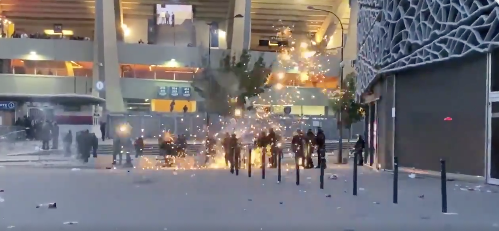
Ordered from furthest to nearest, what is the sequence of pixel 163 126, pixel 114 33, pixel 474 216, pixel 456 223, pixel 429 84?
pixel 114 33 → pixel 163 126 → pixel 429 84 → pixel 474 216 → pixel 456 223

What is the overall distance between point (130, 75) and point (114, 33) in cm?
446

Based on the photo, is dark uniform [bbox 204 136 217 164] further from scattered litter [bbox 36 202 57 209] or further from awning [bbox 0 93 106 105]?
scattered litter [bbox 36 202 57 209]

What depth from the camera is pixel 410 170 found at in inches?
751

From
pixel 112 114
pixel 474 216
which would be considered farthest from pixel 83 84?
pixel 474 216

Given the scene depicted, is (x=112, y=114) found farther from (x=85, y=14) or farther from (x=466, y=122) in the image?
(x=466, y=122)

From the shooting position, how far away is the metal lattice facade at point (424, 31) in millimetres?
15297

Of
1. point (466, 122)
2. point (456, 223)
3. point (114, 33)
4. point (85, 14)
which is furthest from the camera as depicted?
point (85, 14)

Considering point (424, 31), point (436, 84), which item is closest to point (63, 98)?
point (424, 31)

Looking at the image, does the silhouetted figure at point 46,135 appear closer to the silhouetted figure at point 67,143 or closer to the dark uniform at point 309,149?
the silhouetted figure at point 67,143

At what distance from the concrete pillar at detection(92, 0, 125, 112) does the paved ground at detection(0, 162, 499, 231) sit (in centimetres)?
3681

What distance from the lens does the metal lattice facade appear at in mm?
15297

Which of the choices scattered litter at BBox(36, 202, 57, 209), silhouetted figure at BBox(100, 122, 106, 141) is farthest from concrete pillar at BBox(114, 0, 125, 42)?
scattered litter at BBox(36, 202, 57, 209)

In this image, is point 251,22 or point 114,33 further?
point 251,22

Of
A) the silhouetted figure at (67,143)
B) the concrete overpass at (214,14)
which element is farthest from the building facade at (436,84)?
the concrete overpass at (214,14)
